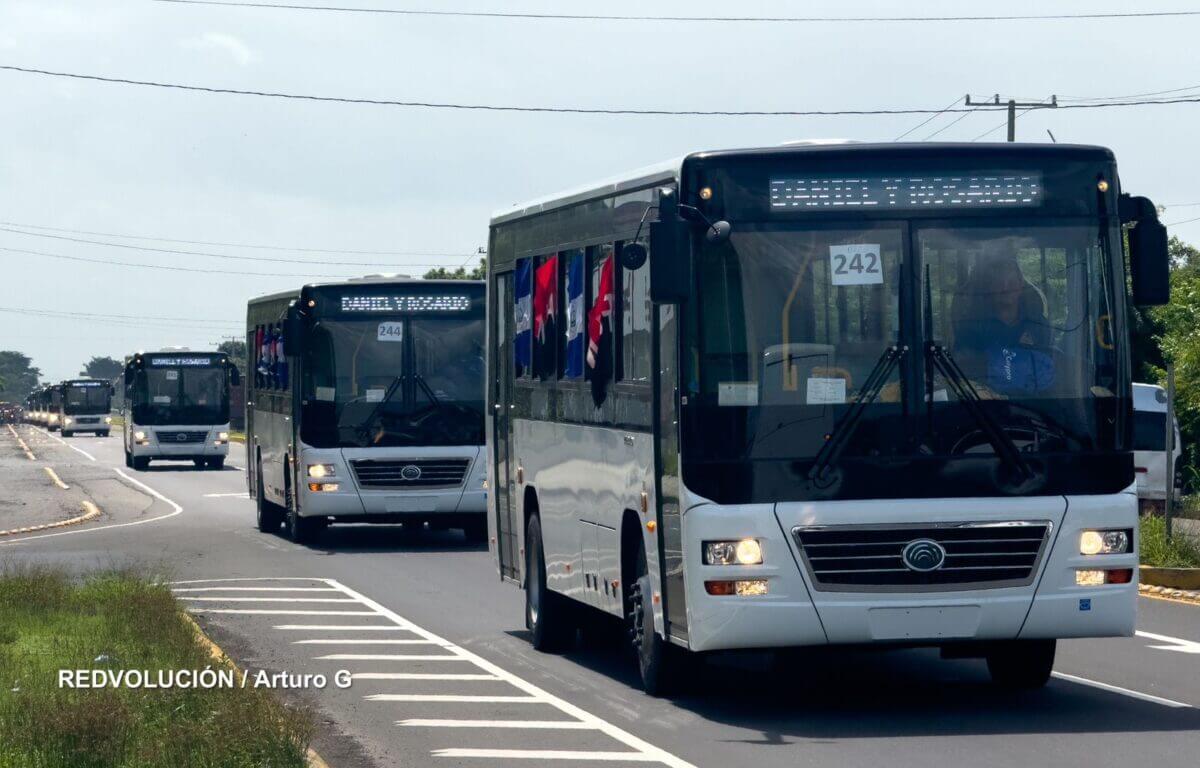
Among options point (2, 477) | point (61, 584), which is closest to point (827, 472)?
point (61, 584)

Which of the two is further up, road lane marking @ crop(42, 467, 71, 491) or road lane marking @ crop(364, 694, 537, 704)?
road lane marking @ crop(42, 467, 71, 491)

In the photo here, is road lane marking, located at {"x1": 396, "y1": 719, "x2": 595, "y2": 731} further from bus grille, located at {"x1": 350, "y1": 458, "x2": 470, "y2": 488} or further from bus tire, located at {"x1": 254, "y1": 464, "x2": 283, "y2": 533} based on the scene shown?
bus tire, located at {"x1": 254, "y1": 464, "x2": 283, "y2": 533}

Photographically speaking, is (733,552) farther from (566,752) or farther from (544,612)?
(544,612)

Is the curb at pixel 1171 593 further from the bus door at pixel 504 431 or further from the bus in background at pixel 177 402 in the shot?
the bus in background at pixel 177 402

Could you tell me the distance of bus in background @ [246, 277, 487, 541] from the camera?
83.7ft

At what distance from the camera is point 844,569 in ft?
36.1

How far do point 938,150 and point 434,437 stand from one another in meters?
14.8

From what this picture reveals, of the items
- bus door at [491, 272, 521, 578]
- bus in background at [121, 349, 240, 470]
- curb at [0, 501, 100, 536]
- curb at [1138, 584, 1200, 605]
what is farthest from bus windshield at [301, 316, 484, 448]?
bus in background at [121, 349, 240, 470]

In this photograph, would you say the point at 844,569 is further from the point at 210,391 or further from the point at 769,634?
the point at 210,391

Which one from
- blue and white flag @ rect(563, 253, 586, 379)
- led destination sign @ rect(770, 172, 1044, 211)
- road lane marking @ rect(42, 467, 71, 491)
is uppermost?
led destination sign @ rect(770, 172, 1044, 211)

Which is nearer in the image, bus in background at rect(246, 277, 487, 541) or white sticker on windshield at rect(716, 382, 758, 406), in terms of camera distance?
white sticker on windshield at rect(716, 382, 758, 406)

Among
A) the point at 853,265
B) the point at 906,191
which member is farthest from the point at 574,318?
the point at 906,191

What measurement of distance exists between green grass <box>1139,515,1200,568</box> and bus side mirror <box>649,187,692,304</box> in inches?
408

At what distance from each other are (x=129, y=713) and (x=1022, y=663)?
17.1 feet
